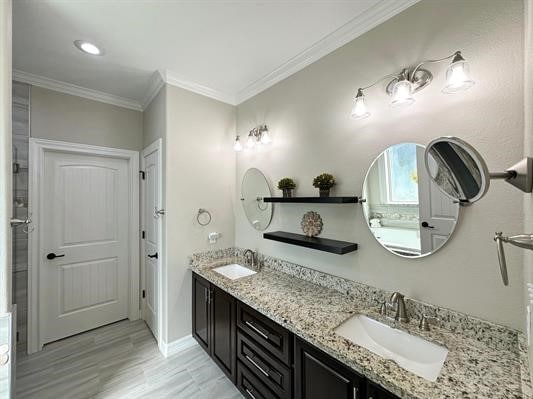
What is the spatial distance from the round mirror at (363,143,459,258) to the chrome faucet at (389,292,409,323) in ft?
0.79

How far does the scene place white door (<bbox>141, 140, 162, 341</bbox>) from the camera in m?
2.32

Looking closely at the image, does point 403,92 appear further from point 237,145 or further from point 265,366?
point 265,366

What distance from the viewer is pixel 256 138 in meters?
2.28

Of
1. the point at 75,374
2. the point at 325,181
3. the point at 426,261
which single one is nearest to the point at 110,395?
the point at 75,374

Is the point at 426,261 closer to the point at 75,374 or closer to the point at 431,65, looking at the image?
the point at 431,65

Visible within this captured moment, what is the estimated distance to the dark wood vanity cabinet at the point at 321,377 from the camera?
0.98m

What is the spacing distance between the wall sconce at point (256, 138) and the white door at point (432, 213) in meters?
1.29

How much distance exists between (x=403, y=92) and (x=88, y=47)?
93.6 inches

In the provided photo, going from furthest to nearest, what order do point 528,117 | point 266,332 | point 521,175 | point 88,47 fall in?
point 88,47
point 266,332
point 528,117
point 521,175

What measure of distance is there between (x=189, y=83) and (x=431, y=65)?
2.05 meters

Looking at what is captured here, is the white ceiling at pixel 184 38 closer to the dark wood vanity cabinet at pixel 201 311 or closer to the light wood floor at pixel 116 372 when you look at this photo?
the dark wood vanity cabinet at pixel 201 311

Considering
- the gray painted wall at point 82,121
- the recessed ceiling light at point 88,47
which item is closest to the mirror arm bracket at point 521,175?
the recessed ceiling light at point 88,47

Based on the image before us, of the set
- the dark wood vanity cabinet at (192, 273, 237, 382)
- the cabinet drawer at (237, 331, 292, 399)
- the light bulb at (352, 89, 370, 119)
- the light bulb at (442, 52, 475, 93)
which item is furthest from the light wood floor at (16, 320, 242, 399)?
the light bulb at (442, 52, 475, 93)

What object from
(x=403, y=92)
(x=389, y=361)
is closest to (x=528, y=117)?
Result: (x=403, y=92)
